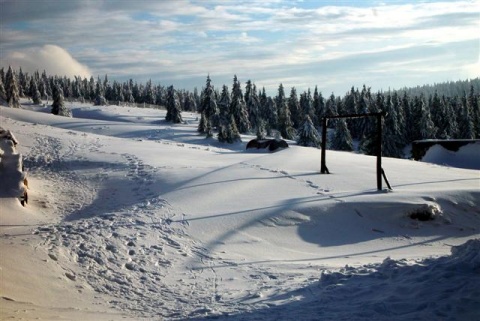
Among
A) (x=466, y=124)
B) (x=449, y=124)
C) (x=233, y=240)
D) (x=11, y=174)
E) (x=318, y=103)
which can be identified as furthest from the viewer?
(x=318, y=103)

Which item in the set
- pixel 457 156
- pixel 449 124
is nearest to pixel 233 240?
pixel 457 156

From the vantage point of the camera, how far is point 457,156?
28.1 m

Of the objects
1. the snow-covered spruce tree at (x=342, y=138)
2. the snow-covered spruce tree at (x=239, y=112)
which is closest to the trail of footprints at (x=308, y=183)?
the snow-covered spruce tree at (x=342, y=138)

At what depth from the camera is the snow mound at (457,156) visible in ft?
89.3

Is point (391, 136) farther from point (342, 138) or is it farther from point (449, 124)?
point (449, 124)

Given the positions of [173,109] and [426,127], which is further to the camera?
[173,109]

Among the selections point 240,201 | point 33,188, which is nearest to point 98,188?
point 33,188

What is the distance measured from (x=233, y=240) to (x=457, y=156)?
22.1 m

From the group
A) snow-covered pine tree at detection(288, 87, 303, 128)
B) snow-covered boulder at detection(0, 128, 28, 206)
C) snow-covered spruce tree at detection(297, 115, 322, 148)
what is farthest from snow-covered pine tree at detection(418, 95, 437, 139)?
snow-covered boulder at detection(0, 128, 28, 206)

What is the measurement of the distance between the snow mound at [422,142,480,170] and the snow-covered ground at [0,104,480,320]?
6.84 meters

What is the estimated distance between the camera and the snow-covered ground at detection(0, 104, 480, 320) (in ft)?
23.2

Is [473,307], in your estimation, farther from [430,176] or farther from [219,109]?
[219,109]

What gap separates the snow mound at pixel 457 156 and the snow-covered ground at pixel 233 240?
269 inches

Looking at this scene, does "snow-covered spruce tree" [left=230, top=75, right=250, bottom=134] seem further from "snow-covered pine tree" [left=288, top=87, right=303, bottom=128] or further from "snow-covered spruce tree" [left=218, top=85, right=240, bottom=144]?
"snow-covered pine tree" [left=288, top=87, right=303, bottom=128]
